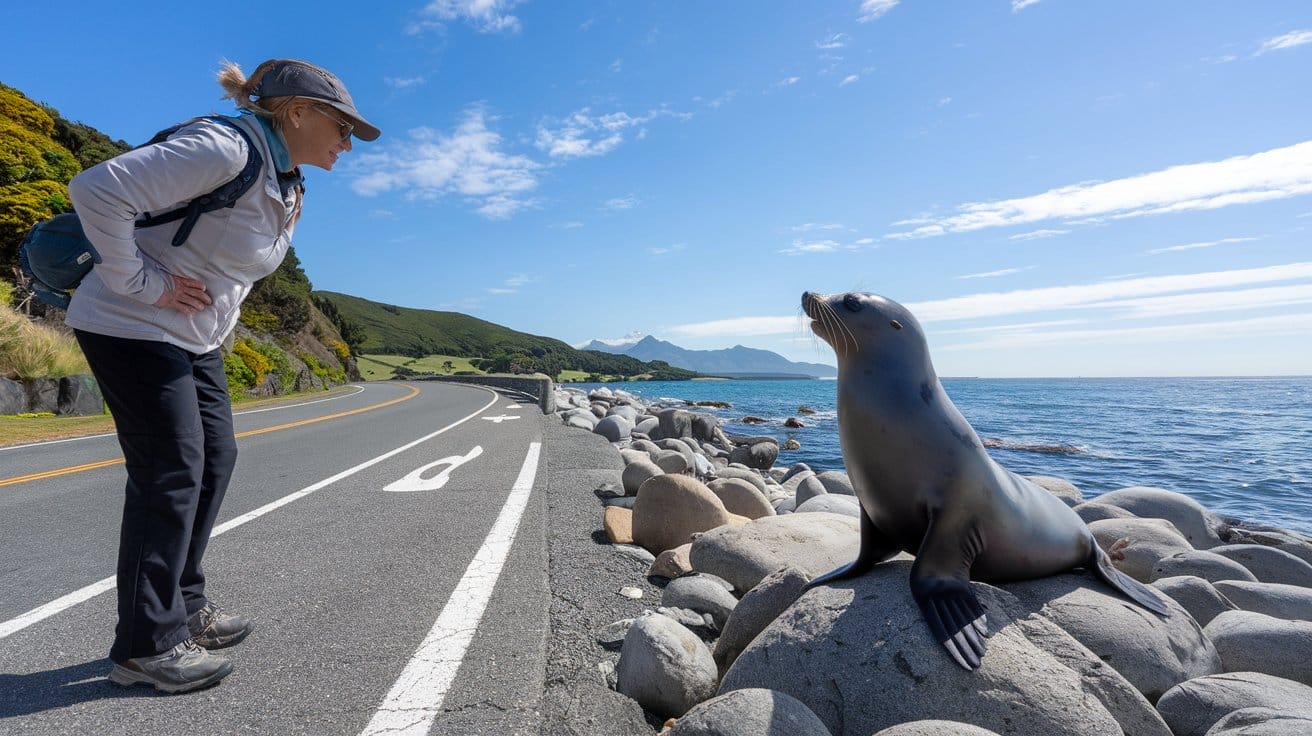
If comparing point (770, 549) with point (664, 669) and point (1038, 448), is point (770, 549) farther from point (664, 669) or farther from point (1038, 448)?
point (1038, 448)

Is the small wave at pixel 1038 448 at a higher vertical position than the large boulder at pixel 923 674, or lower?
lower

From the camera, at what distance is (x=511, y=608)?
10.6 ft

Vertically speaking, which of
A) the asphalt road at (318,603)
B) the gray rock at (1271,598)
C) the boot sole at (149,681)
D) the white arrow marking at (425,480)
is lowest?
the gray rock at (1271,598)

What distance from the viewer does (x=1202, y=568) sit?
4.67m

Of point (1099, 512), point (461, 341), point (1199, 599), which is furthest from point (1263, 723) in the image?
point (461, 341)

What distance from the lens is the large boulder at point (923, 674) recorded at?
6.83 ft

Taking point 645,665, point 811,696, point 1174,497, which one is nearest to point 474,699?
point 645,665

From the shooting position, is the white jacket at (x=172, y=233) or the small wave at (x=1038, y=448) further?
the small wave at (x=1038, y=448)

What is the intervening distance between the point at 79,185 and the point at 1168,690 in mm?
4306

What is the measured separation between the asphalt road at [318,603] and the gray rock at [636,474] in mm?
930

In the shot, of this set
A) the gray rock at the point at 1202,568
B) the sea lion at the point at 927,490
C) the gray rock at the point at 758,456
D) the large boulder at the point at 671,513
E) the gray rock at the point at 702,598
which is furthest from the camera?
the gray rock at the point at 758,456

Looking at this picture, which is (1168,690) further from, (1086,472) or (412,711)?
(1086,472)

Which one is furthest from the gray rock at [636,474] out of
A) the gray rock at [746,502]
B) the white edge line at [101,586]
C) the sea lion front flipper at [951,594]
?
the sea lion front flipper at [951,594]

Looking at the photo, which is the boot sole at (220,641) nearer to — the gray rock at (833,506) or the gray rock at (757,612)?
the gray rock at (757,612)
